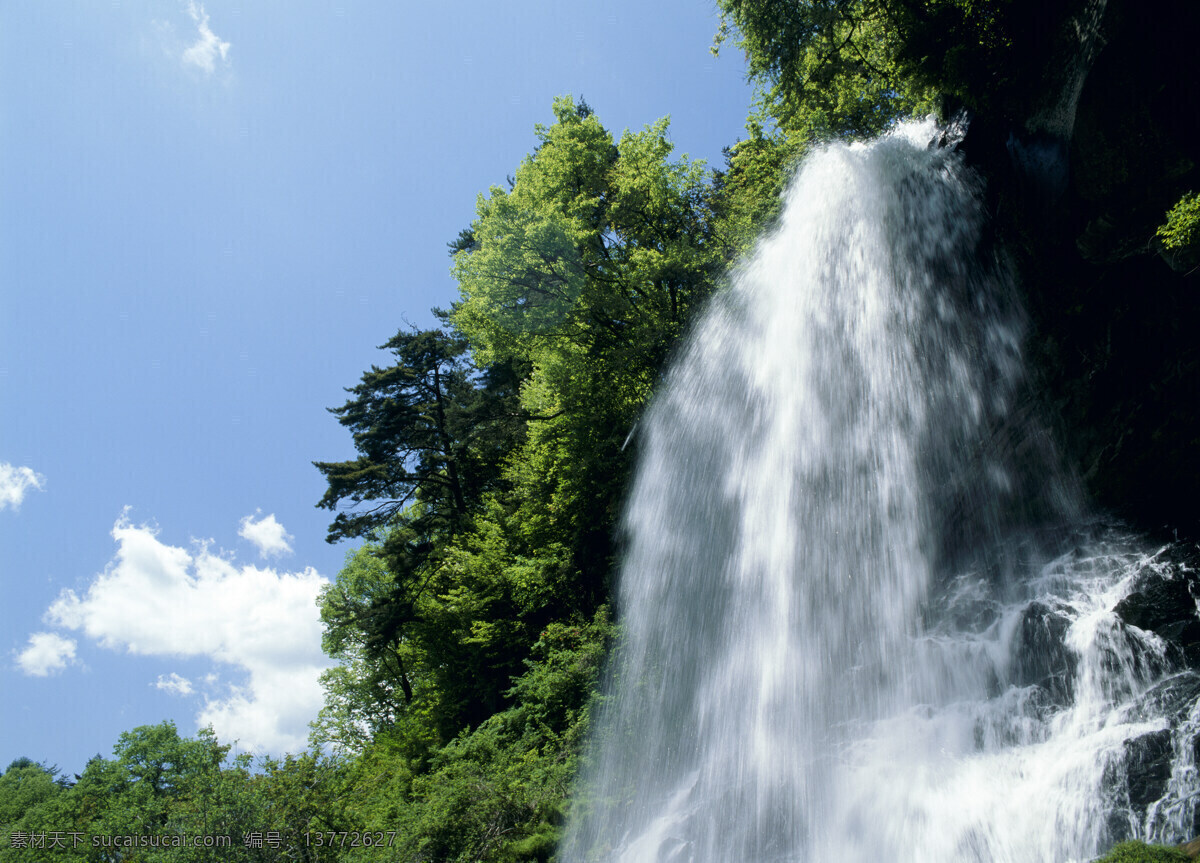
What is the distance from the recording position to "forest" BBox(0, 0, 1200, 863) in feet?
31.0

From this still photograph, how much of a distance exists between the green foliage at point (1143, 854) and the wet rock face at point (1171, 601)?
3124 mm

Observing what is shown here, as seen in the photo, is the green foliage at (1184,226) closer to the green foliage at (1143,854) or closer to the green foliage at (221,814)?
the green foliage at (1143,854)

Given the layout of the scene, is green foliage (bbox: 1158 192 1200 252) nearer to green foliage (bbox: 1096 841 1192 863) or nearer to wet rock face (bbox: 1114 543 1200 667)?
wet rock face (bbox: 1114 543 1200 667)

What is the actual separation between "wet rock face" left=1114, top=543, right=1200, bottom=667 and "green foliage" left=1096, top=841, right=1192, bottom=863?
3124mm

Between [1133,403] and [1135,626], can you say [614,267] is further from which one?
[1135,626]

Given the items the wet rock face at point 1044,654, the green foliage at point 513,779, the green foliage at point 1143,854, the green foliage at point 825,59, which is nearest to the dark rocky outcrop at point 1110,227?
Answer: the wet rock face at point 1044,654

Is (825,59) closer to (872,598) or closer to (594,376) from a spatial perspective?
(594,376)

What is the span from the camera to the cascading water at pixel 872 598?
8039 millimetres

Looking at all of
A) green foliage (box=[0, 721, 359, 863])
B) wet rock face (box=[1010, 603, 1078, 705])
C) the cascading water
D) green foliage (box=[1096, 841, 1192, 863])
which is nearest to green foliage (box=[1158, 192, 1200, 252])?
the cascading water

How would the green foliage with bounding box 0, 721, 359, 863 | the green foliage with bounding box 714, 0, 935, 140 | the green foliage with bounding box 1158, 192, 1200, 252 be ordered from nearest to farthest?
the green foliage with bounding box 1158, 192, 1200, 252 < the green foliage with bounding box 0, 721, 359, 863 < the green foliage with bounding box 714, 0, 935, 140

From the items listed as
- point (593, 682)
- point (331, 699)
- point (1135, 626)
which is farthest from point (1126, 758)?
point (331, 699)

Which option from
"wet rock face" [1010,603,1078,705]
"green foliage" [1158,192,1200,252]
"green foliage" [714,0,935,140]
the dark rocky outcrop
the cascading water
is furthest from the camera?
"green foliage" [714,0,935,140]

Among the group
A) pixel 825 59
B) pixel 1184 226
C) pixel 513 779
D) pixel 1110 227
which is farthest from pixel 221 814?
pixel 825 59

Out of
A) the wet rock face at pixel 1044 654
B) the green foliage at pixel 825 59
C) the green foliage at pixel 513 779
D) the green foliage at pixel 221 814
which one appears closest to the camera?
the wet rock face at pixel 1044 654
